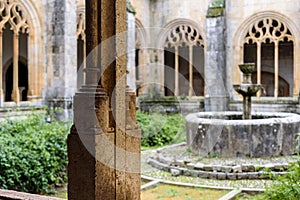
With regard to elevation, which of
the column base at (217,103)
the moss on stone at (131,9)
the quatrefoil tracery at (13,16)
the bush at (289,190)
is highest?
the moss on stone at (131,9)

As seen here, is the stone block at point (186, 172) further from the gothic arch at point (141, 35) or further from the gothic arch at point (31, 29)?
the gothic arch at point (141, 35)

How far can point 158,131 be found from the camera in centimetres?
1219

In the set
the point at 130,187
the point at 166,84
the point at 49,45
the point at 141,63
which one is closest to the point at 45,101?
the point at 49,45

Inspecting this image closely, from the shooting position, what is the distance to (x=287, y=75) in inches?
773

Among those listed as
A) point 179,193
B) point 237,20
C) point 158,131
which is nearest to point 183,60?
point 237,20

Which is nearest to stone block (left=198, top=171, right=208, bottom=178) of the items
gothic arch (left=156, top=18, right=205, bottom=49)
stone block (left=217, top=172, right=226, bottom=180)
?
stone block (left=217, top=172, right=226, bottom=180)

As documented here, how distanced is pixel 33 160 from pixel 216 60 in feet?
32.2

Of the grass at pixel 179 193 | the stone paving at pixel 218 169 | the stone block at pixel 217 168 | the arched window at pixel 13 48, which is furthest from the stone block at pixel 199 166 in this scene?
the arched window at pixel 13 48

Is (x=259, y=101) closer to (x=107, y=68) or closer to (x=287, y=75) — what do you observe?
(x=287, y=75)

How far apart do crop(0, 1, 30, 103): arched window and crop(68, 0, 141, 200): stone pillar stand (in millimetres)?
8620

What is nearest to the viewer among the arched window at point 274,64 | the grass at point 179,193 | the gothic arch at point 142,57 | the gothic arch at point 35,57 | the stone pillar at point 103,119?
the stone pillar at point 103,119

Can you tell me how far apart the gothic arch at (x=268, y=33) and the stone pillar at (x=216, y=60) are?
0.76m

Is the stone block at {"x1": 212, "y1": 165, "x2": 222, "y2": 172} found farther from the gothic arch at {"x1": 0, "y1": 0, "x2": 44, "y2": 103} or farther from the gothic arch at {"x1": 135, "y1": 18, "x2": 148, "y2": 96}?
the gothic arch at {"x1": 135, "y1": 18, "x2": 148, "y2": 96}

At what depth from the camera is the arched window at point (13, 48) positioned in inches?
435
